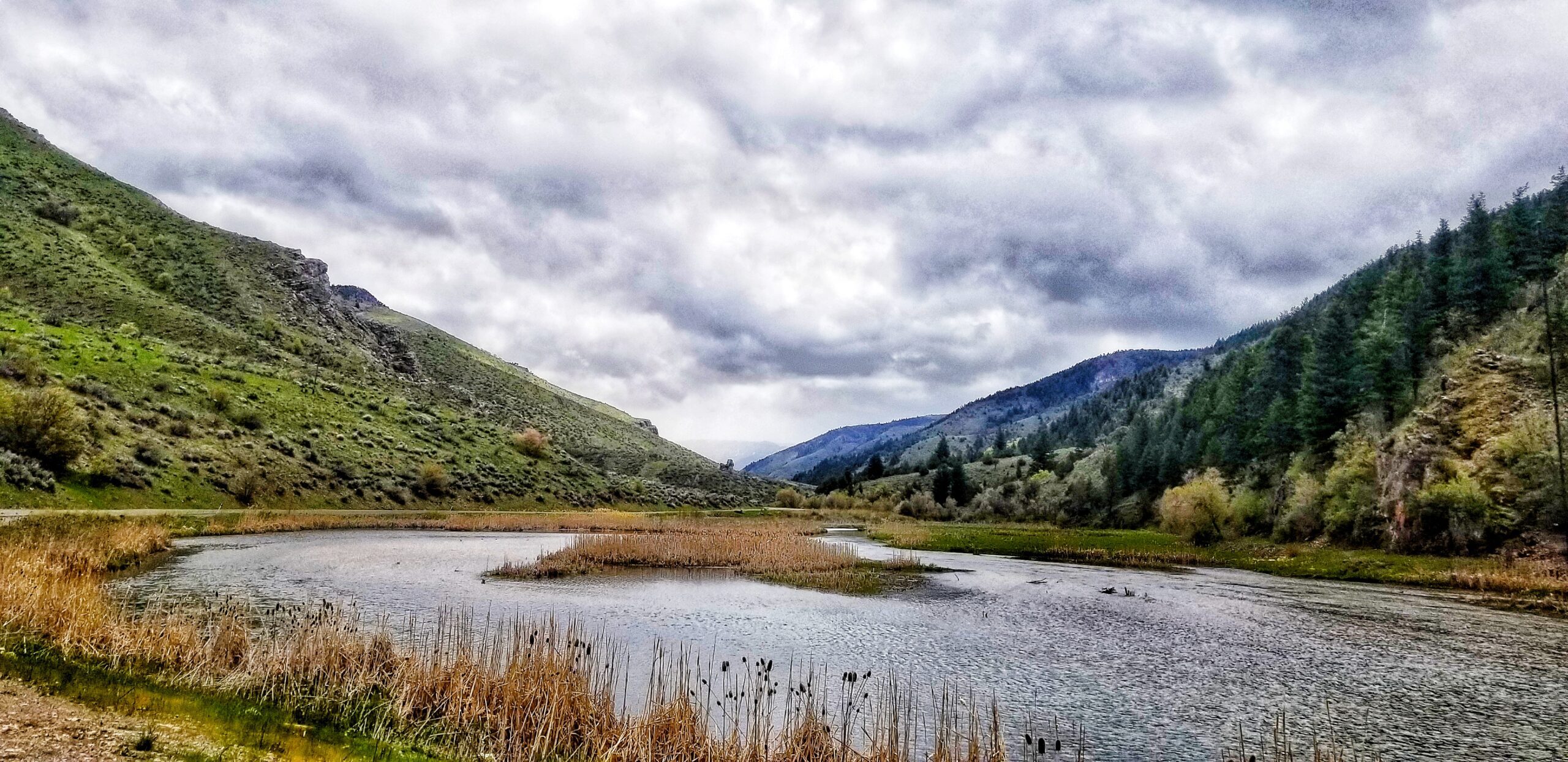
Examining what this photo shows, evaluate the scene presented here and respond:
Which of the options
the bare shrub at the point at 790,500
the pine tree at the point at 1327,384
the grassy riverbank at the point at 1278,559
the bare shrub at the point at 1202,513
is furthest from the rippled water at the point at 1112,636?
the bare shrub at the point at 790,500

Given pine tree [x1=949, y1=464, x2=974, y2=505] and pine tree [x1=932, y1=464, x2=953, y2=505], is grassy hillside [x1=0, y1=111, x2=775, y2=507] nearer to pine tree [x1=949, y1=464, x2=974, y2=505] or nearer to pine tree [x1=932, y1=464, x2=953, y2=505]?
pine tree [x1=932, y1=464, x2=953, y2=505]

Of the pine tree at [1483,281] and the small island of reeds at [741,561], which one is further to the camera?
the pine tree at [1483,281]

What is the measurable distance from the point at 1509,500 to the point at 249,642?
68823mm

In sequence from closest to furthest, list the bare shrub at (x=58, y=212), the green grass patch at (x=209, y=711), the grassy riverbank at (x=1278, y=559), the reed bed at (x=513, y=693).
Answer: the green grass patch at (x=209, y=711) → the reed bed at (x=513, y=693) → the grassy riverbank at (x=1278, y=559) → the bare shrub at (x=58, y=212)

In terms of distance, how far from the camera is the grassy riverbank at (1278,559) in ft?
135

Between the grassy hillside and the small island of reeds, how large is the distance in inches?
1236

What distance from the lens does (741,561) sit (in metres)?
47.9

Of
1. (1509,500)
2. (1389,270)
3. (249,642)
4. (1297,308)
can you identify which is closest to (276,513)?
(249,642)

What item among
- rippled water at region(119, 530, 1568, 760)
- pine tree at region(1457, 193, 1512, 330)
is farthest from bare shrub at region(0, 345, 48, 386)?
pine tree at region(1457, 193, 1512, 330)

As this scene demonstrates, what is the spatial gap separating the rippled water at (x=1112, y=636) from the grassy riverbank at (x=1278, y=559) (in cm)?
432

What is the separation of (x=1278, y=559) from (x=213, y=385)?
9486cm

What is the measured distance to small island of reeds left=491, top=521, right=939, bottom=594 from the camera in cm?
4031

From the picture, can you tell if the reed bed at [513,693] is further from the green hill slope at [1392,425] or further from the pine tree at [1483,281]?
the pine tree at [1483,281]

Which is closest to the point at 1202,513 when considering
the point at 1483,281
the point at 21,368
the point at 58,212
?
the point at 1483,281
